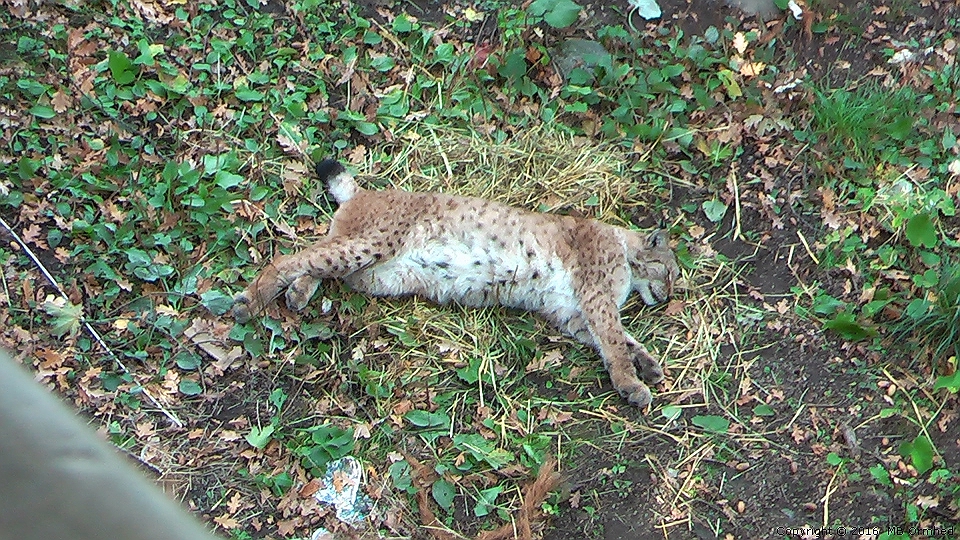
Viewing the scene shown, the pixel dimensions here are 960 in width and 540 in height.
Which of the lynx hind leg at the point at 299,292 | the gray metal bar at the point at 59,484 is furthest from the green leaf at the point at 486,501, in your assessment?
the gray metal bar at the point at 59,484

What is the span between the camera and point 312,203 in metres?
4.67

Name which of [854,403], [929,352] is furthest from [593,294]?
[929,352]

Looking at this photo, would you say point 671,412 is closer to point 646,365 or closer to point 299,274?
point 646,365

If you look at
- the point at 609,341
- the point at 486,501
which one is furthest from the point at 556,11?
the point at 486,501

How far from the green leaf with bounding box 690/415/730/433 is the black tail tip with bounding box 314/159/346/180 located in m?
2.11

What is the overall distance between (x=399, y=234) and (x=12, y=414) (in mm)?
3576

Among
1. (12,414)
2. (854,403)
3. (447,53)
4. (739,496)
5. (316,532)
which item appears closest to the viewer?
(12,414)

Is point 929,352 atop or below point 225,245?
below

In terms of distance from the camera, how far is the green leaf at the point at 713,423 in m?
4.20

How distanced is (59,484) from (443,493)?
3.04 meters

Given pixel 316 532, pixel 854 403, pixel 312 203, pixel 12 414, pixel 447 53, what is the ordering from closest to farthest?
pixel 12 414, pixel 316 532, pixel 854 403, pixel 312 203, pixel 447 53

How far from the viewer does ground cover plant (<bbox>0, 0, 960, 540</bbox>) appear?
153 inches

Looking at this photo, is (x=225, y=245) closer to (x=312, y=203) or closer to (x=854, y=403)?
(x=312, y=203)

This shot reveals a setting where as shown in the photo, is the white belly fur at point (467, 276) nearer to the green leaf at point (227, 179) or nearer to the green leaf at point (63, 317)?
the green leaf at point (227, 179)
